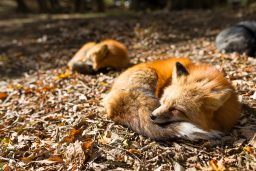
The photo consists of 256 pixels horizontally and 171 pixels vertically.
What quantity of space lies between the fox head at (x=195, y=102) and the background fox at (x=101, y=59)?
301 cm

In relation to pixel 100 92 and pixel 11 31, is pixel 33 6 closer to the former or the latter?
pixel 11 31

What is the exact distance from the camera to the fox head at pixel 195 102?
358 centimetres

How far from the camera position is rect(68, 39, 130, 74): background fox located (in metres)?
6.70

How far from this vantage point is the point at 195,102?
3.60 m

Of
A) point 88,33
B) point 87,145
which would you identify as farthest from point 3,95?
point 88,33

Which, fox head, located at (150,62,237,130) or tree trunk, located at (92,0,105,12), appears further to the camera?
tree trunk, located at (92,0,105,12)

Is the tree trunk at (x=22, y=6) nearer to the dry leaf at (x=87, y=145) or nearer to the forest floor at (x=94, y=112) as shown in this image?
the forest floor at (x=94, y=112)

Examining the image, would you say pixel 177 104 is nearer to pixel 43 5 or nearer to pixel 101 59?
pixel 101 59

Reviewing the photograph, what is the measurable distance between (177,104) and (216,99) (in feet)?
1.31

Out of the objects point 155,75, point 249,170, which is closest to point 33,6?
point 155,75

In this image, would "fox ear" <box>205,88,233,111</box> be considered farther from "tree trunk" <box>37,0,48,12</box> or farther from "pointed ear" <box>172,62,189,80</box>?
"tree trunk" <box>37,0,48,12</box>

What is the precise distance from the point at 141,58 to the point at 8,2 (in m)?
15.0

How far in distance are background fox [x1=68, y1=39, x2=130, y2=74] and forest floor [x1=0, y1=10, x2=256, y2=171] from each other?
0.19 metres

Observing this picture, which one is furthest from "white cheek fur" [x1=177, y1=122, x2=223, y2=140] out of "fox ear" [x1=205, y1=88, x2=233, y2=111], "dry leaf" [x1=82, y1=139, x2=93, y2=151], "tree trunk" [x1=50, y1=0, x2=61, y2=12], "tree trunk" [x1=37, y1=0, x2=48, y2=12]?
"tree trunk" [x1=37, y1=0, x2=48, y2=12]
